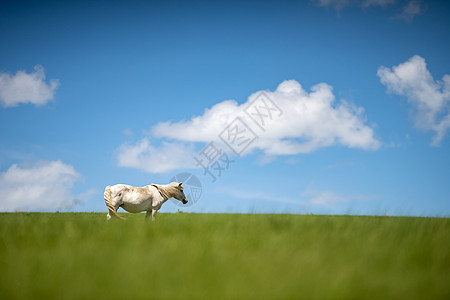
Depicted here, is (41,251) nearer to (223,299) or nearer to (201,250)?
(201,250)

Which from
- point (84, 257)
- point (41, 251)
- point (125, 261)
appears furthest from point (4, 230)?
point (125, 261)

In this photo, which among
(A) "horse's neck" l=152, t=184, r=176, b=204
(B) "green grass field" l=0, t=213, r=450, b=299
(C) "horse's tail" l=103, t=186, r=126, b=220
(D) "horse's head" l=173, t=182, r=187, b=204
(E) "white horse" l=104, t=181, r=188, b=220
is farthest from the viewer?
(D) "horse's head" l=173, t=182, r=187, b=204

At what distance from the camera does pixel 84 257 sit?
5262 mm

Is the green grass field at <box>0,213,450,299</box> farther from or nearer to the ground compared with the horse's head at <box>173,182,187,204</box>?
nearer to the ground

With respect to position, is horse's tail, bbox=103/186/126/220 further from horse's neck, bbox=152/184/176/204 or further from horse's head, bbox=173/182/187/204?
horse's head, bbox=173/182/187/204

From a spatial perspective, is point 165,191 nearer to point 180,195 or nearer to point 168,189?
point 168,189

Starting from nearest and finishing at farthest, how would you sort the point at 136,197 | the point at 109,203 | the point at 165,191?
the point at 109,203
the point at 136,197
the point at 165,191

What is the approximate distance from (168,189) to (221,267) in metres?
9.69

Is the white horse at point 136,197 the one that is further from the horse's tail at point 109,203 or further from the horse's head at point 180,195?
the horse's head at point 180,195

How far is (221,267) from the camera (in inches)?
184

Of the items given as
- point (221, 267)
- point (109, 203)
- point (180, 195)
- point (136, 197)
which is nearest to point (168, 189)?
point (180, 195)

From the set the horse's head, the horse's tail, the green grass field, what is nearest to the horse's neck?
the horse's head

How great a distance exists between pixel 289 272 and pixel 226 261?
95 centimetres

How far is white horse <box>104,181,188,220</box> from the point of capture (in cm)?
1273
